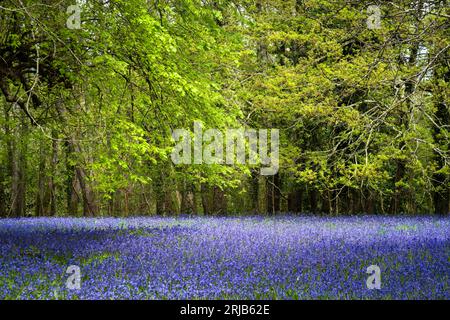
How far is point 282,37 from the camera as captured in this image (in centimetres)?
2022

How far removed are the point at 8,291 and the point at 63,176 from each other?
23166mm

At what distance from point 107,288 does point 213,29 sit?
5926 millimetres

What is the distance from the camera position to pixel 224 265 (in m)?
7.52

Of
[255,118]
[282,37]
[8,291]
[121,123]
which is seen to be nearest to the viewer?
[8,291]

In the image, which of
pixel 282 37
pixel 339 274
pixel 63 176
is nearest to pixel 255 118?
pixel 282 37

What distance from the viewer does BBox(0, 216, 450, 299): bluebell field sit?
583 centimetres

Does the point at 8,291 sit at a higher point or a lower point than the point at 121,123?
lower

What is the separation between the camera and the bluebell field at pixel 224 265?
583 centimetres

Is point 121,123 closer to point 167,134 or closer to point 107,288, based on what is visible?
point 167,134

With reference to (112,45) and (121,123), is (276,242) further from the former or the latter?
(112,45)

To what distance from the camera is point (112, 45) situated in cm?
973
